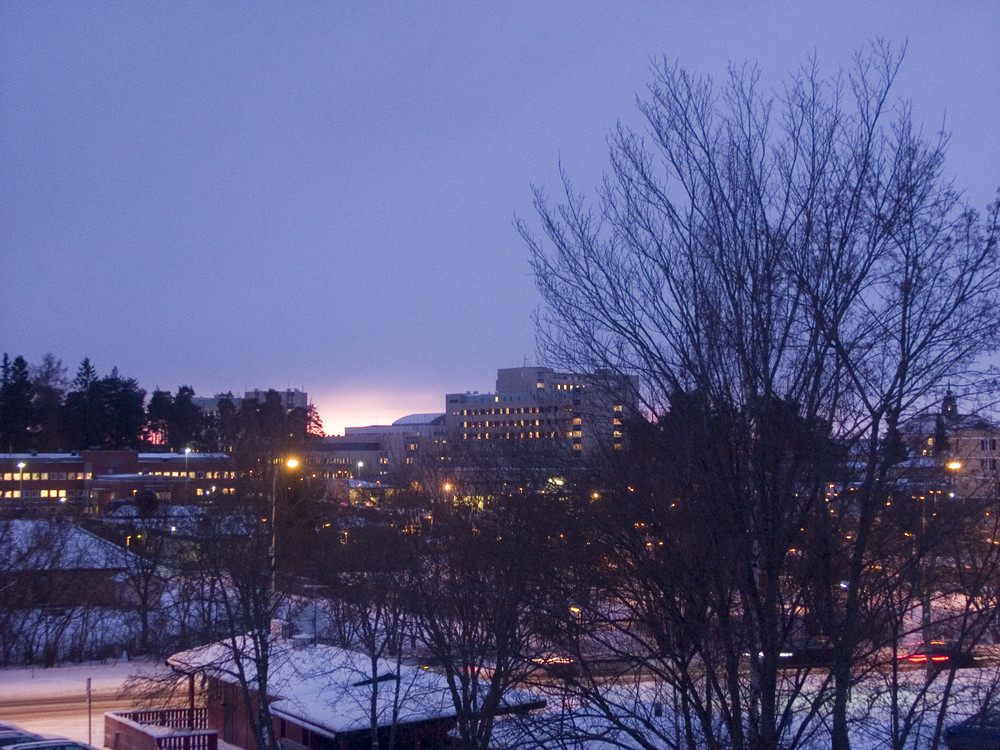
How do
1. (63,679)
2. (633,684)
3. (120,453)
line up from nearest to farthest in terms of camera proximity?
(633,684)
(63,679)
(120,453)

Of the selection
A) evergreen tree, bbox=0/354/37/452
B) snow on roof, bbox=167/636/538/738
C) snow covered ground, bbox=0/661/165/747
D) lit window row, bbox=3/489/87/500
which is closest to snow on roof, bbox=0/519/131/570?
snow covered ground, bbox=0/661/165/747

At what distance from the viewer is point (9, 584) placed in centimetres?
2939

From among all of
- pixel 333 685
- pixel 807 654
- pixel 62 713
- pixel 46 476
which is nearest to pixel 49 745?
pixel 333 685

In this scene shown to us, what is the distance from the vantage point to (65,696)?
83.7 feet

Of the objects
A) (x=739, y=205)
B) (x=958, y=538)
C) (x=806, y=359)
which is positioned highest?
(x=739, y=205)

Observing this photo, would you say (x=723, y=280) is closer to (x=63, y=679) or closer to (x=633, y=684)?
(x=633, y=684)

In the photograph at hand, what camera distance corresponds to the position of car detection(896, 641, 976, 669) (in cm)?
655

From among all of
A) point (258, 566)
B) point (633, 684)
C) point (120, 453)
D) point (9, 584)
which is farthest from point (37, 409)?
point (633, 684)

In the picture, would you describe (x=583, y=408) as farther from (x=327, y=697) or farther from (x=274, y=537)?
(x=274, y=537)

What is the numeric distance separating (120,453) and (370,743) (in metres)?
62.2

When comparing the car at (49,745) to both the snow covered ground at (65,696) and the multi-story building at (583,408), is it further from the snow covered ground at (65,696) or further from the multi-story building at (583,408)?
the multi-story building at (583,408)

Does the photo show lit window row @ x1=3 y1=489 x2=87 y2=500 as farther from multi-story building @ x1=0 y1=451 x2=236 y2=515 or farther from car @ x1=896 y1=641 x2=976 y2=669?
car @ x1=896 y1=641 x2=976 y2=669

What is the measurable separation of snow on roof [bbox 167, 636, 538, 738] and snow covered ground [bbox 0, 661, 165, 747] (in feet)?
13.4

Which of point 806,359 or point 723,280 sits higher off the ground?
point 723,280
